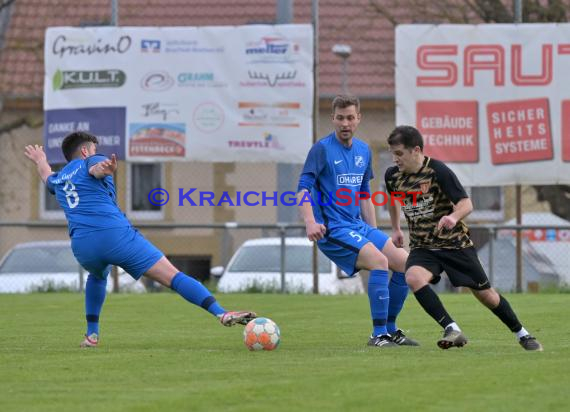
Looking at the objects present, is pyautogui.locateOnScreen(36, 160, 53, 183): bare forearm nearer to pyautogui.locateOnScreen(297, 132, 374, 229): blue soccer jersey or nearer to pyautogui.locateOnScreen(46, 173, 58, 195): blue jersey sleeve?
pyautogui.locateOnScreen(46, 173, 58, 195): blue jersey sleeve

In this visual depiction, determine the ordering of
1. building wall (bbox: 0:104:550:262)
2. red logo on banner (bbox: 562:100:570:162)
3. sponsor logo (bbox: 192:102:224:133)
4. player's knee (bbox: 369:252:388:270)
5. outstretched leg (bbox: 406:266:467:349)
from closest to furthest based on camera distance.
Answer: outstretched leg (bbox: 406:266:467:349) < player's knee (bbox: 369:252:388:270) < red logo on banner (bbox: 562:100:570:162) < sponsor logo (bbox: 192:102:224:133) < building wall (bbox: 0:104:550:262)

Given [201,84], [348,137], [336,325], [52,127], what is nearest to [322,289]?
[201,84]

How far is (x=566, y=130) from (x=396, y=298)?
→ 8.23 metres

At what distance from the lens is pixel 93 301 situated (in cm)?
1079

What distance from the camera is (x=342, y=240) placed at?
10.7 m

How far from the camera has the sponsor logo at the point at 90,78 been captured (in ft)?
62.6

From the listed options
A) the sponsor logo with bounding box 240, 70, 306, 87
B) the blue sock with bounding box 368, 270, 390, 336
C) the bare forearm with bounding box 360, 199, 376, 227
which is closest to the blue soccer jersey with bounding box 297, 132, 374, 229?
the bare forearm with bounding box 360, 199, 376, 227

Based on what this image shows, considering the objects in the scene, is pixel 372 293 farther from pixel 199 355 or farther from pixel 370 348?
pixel 199 355

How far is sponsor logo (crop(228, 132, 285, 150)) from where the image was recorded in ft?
61.1

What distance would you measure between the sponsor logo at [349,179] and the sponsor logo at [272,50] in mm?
7882

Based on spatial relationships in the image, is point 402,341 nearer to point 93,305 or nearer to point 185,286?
point 185,286

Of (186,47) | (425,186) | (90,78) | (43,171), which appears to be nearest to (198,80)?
(186,47)

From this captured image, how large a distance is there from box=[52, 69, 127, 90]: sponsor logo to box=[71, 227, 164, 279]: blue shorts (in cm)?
896

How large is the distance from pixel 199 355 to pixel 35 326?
153 inches
